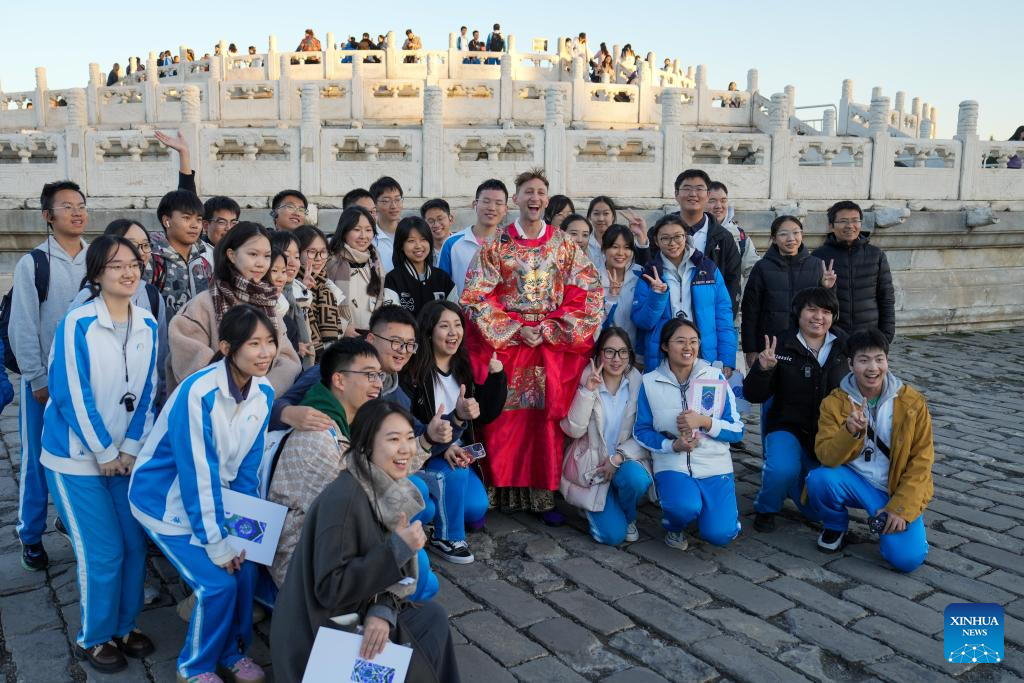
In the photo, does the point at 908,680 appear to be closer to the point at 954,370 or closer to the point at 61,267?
the point at 61,267

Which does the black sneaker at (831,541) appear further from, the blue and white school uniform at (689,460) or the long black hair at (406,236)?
the long black hair at (406,236)

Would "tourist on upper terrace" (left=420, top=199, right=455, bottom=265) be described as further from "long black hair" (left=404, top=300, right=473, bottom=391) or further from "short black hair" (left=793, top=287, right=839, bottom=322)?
"short black hair" (left=793, top=287, right=839, bottom=322)

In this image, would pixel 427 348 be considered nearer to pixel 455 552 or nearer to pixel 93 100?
pixel 455 552

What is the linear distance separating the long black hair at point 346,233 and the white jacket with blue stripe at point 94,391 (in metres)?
1.75

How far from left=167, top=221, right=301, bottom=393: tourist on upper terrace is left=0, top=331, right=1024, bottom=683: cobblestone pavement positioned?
4.04ft

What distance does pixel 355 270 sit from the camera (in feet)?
16.3

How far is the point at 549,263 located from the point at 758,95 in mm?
15814

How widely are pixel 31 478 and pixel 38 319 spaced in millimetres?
820

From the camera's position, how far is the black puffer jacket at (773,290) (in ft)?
18.8

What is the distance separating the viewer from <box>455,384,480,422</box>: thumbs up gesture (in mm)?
4316

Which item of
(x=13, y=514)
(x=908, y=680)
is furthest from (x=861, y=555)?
(x=13, y=514)

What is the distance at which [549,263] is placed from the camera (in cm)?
492

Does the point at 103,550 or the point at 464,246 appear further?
the point at 464,246

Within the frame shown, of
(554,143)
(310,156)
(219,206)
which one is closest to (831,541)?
(219,206)
